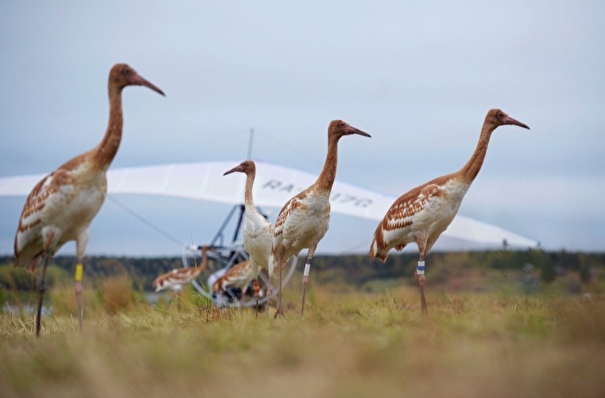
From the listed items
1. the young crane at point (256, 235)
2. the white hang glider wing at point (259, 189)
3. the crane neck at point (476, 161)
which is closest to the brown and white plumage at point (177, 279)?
the white hang glider wing at point (259, 189)

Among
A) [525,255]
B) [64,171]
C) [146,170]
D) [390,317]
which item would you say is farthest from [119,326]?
[146,170]

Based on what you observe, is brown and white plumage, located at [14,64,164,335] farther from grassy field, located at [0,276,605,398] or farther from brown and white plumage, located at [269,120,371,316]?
brown and white plumage, located at [269,120,371,316]

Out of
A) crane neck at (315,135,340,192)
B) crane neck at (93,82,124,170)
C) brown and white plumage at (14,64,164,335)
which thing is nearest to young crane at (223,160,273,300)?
crane neck at (315,135,340,192)

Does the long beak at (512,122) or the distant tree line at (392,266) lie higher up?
the long beak at (512,122)

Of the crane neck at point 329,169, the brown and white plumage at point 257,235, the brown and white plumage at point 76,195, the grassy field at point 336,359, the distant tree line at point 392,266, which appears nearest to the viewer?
the grassy field at point 336,359

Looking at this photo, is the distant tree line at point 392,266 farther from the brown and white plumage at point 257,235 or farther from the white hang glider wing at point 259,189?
the brown and white plumage at point 257,235

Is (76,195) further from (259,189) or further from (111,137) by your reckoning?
(259,189)

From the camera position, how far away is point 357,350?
5781 mm

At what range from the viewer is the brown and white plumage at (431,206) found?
975 cm

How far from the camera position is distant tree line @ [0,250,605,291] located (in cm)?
1482

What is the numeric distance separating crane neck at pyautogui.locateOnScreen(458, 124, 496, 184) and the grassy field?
2.27 metres

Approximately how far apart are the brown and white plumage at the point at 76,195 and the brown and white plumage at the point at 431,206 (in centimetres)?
339

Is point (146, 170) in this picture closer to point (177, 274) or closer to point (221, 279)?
point (177, 274)

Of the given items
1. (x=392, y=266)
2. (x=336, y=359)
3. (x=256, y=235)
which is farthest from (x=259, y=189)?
(x=336, y=359)
